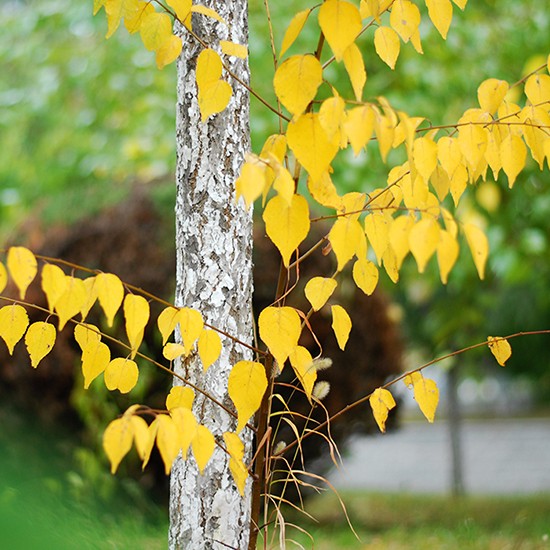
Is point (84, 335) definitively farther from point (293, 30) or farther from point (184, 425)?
point (293, 30)

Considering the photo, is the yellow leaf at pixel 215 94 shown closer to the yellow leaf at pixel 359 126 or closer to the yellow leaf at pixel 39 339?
the yellow leaf at pixel 359 126

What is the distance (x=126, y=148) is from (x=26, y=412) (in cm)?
209

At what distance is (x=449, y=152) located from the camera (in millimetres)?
1451

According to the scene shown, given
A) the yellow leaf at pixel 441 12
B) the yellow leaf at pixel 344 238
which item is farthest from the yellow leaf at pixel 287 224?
the yellow leaf at pixel 441 12

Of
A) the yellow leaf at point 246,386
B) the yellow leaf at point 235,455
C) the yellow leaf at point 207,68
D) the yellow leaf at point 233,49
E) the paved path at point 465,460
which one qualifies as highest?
the paved path at point 465,460

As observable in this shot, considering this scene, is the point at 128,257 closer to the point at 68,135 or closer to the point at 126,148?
the point at 126,148

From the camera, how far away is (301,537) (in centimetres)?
430

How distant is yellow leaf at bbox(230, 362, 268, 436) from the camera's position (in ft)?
4.81

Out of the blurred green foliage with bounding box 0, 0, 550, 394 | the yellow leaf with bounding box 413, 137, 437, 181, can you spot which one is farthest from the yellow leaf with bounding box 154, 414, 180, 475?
the blurred green foliage with bounding box 0, 0, 550, 394

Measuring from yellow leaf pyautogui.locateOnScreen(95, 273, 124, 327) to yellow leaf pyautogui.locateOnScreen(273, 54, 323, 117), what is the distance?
0.41m

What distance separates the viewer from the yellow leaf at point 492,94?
62.4 inches

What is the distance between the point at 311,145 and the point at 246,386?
1.56 feet

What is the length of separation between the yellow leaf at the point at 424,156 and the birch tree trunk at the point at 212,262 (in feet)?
1.84

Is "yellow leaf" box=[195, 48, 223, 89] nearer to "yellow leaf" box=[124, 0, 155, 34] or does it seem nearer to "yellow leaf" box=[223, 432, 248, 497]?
"yellow leaf" box=[124, 0, 155, 34]
